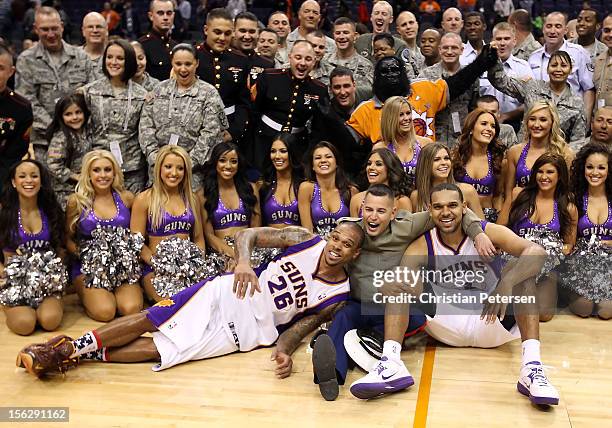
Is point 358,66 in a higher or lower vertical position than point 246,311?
higher

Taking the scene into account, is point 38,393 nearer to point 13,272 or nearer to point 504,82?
point 13,272

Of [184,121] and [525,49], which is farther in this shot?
[525,49]

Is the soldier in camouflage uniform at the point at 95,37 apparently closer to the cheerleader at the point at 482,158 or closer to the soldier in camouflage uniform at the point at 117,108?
the soldier in camouflage uniform at the point at 117,108

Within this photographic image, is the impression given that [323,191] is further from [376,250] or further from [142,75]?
[142,75]

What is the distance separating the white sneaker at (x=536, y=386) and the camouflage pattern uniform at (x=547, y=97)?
2.51 m

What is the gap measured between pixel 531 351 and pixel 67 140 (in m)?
3.43

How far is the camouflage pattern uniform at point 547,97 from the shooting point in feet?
19.7

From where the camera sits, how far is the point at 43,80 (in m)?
6.27

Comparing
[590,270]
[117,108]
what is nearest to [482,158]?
[590,270]

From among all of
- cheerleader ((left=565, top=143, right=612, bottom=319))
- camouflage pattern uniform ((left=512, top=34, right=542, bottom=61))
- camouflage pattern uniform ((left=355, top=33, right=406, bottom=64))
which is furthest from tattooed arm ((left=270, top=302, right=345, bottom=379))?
camouflage pattern uniform ((left=512, top=34, right=542, bottom=61))

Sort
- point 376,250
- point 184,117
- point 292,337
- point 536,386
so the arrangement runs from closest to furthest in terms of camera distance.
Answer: point 536,386 < point 292,337 < point 376,250 < point 184,117

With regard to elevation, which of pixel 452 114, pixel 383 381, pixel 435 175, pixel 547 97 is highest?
pixel 547 97

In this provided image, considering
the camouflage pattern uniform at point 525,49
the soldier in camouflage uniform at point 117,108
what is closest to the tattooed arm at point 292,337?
the soldier in camouflage uniform at point 117,108

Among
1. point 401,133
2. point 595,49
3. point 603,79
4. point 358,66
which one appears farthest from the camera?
point 595,49
